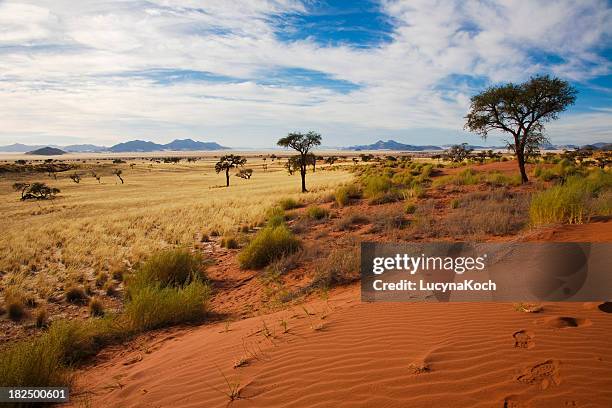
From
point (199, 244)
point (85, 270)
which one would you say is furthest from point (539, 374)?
point (199, 244)

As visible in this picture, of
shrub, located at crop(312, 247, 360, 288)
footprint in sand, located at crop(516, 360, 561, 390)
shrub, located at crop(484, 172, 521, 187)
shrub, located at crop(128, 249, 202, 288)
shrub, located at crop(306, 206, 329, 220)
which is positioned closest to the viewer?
footprint in sand, located at crop(516, 360, 561, 390)

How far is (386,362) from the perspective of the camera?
414 centimetres

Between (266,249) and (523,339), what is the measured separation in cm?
846

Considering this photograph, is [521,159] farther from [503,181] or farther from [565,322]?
[565,322]

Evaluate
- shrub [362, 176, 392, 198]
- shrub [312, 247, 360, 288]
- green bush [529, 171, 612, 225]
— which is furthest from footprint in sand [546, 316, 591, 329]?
shrub [362, 176, 392, 198]

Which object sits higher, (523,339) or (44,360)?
(523,339)

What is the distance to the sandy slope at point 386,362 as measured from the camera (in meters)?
3.43

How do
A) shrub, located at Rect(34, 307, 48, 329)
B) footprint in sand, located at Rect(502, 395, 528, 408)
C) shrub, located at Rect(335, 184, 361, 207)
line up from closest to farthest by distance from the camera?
footprint in sand, located at Rect(502, 395, 528, 408) → shrub, located at Rect(34, 307, 48, 329) → shrub, located at Rect(335, 184, 361, 207)

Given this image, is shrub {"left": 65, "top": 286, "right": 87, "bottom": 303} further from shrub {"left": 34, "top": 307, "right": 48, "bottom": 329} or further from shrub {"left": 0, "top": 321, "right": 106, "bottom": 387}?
shrub {"left": 0, "top": 321, "right": 106, "bottom": 387}

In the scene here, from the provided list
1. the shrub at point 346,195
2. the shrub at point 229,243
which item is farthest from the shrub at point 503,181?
the shrub at point 229,243

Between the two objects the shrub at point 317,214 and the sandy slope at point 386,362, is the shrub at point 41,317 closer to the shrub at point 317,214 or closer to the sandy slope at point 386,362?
the sandy slope at point 386,362

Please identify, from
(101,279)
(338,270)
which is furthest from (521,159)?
(101,279)

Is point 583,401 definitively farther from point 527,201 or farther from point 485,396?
point 527,201

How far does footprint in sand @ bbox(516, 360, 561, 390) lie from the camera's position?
3396 millimetres
